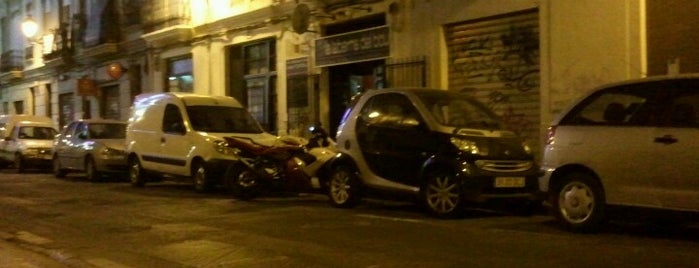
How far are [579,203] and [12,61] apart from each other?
1329 inches

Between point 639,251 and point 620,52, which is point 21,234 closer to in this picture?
point 639,251

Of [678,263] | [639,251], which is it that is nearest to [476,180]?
[639,251]

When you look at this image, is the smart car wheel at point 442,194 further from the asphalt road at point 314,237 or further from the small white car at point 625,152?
the small white car at point 625,152

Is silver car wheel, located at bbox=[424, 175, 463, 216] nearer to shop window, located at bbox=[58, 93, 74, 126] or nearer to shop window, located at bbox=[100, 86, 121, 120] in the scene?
shop window, located at bbox=[100, 86, 121, 120]

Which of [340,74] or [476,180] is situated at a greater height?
[340,74]

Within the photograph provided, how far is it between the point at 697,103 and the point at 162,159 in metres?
10.8

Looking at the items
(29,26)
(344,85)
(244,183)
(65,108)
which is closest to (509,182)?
(244,183)

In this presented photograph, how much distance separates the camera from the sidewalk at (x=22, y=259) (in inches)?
337

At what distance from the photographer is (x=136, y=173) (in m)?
18.2

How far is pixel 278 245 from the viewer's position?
30.7ft

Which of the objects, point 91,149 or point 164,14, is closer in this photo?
point 91,149

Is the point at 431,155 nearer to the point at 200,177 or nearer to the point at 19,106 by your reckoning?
the point at 200,177

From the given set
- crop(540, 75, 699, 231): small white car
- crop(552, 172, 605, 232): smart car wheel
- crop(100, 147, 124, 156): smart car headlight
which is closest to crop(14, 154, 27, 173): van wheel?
crop(100, 147, 124, 156): smart car headlight

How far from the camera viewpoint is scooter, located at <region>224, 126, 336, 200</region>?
46.8 ft
